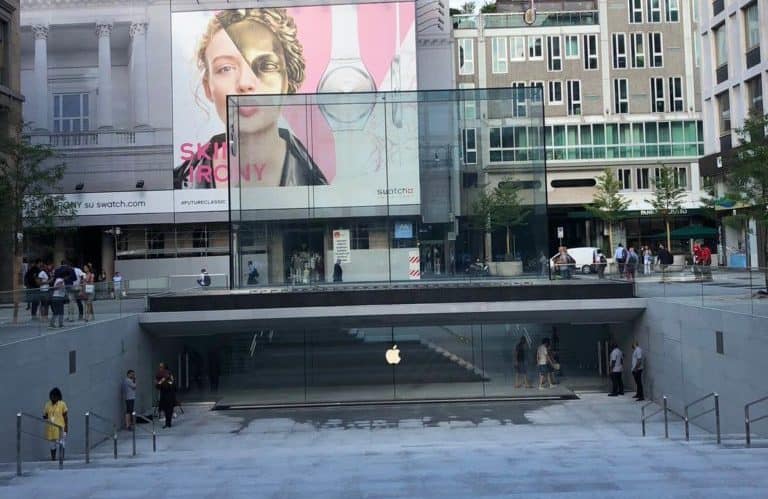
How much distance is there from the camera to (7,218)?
26344mm

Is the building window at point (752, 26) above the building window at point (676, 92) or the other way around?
the other way around

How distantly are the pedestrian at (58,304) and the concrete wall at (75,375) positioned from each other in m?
0.31

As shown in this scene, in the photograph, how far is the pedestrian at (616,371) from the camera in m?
23.3

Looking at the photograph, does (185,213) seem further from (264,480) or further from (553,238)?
(264,480)

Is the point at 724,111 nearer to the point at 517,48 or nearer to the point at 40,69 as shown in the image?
the point at 517,48

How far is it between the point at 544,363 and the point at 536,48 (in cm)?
3899

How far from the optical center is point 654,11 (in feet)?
191

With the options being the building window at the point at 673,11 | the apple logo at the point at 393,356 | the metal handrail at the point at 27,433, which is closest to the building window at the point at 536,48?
the building window at the point at 673,11

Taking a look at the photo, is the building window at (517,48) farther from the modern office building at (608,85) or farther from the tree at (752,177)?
the tree at (752,177)

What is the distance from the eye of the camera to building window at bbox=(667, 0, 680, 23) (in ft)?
190

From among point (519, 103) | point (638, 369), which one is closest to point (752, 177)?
point (638, 369)

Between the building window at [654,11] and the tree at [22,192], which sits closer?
the tree at [22,192]

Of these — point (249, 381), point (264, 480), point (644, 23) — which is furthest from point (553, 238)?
point (264, 480)

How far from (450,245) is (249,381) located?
789cm
